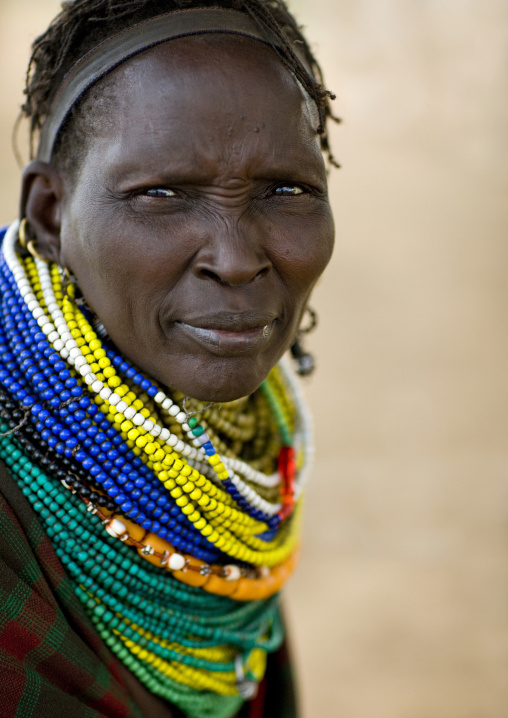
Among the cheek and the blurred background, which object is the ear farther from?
the blurred background

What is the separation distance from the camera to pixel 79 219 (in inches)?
55.5

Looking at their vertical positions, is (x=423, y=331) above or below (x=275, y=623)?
below

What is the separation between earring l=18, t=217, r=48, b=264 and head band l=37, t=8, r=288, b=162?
246 mm

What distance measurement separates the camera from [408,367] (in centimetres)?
586

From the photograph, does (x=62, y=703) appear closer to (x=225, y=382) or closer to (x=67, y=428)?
(x=67, y=428)

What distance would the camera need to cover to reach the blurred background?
3.93 meters

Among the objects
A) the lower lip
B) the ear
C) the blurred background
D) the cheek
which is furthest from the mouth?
the blurred background

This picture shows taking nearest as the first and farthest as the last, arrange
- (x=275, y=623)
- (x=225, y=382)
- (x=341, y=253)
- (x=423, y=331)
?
(x=225, y=382) < (x=275, y=623) < (x=423, y=331) < (x=341, y=253)

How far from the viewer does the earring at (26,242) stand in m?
1.55

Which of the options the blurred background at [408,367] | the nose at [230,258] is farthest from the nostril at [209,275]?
the blurred background at [408,367]

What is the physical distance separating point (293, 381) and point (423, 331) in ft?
14.2

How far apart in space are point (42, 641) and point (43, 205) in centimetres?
84

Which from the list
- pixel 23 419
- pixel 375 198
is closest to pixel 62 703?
pixel 23 419

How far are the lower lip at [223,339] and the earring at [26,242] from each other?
38 centimetres
